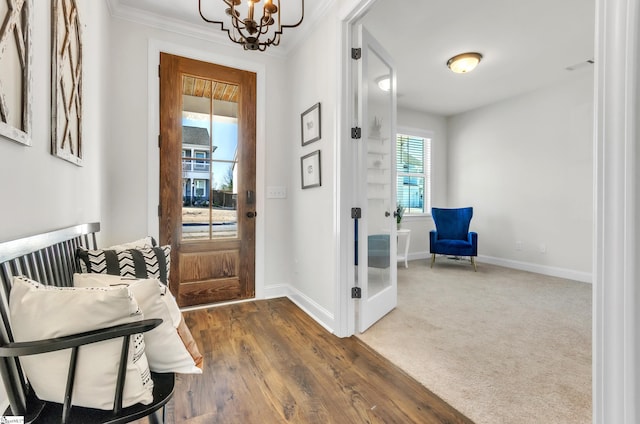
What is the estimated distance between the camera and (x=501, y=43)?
3166 millimetres

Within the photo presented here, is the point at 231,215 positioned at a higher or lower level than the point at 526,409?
higher

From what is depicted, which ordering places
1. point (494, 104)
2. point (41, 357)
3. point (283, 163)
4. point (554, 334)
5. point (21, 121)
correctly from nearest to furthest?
point (41, 357) < point (21, 121) < point (554, 334) < point (283, 163) < point (494, 104)

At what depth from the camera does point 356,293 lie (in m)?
2.24

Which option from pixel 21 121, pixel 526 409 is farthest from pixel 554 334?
pixel 21 121

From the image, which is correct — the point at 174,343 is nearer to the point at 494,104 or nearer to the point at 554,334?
the point at 554,334

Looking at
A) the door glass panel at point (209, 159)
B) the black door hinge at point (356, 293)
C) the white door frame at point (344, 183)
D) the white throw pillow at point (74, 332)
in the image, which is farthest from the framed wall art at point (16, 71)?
the black door hinge at point (356, 293)

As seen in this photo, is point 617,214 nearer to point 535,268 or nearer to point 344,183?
point 344,183

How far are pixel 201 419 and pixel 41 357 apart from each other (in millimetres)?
841

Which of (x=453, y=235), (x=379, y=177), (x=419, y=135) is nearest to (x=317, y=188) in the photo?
(x=379, y=177)

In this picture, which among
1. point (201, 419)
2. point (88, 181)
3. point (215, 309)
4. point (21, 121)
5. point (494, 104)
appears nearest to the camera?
point (21, 121)

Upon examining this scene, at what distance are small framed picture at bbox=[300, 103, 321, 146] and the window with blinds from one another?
9.52ft

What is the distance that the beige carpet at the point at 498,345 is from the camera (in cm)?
149

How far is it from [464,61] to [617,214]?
316 cm

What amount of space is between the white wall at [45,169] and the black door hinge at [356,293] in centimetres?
175
